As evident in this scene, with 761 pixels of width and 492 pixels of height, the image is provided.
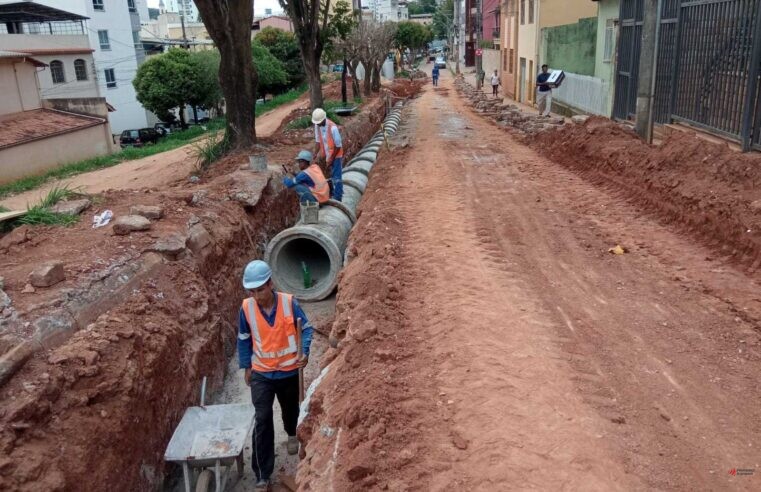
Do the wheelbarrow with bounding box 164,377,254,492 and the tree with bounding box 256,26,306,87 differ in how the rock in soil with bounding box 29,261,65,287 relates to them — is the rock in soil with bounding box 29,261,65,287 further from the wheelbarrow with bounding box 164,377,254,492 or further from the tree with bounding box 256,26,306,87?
the tree with bounding box 256,26,306,87

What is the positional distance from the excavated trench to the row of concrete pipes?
692mm

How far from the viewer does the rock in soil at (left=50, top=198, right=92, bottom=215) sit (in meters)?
8.84

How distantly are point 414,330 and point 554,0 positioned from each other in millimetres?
23887

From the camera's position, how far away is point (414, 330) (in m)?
5.70

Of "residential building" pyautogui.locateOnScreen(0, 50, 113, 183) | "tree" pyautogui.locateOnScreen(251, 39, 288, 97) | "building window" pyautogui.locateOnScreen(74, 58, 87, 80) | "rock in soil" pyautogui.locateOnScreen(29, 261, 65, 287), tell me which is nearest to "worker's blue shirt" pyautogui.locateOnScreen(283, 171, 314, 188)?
"rock in soil" pyautogui.locateOnScreen(29, 261, 65, 287)

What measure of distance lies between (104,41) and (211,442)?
39580 millimetres

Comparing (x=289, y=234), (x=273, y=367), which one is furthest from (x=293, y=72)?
(x=273, y=367)

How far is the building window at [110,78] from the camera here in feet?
127

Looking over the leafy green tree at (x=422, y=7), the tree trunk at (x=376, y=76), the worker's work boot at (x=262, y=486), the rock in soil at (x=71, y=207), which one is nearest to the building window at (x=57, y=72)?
the tree trunk at (x=376, y=76)

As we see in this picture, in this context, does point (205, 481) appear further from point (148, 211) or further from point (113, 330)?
point (148, 211)

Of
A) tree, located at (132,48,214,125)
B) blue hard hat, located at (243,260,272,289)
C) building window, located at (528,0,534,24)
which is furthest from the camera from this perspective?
tree, located at (132,48,214,125)

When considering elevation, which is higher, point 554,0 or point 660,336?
point 554,0

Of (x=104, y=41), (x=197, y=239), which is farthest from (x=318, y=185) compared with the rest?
(x=104, y=41)

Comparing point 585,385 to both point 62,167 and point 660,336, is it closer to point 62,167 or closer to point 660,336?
point 660,336
